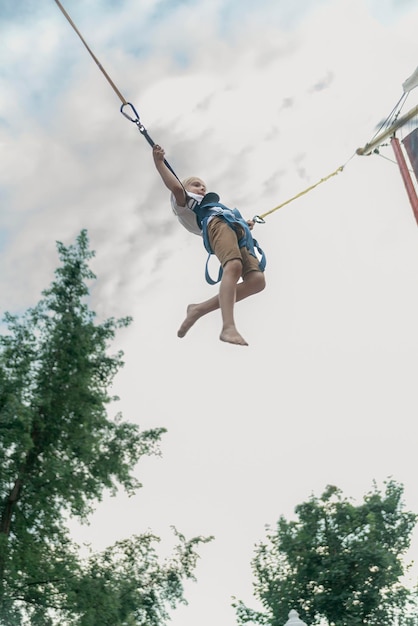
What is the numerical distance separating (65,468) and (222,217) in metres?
14.5

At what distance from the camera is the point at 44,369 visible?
67.1 feet

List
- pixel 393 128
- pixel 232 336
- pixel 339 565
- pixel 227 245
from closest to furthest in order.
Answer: pixel 232 336, pixel 227 245, pixel 393 128, pixel 339 565

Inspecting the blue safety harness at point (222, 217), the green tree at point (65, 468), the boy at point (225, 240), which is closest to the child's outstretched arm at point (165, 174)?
the boy at point (225, 240)

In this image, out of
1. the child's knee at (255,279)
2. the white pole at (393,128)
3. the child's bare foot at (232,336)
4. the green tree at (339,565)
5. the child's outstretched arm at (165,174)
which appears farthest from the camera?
the green tree at (339,565)

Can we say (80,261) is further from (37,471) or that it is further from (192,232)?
(192,232)

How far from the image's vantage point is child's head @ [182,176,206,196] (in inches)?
216

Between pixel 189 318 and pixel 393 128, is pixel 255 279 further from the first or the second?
pixel 393 128

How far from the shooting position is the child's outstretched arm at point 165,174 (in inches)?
197

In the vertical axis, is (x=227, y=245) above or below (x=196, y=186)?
below

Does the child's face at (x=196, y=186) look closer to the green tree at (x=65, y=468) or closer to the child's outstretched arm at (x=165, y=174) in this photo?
the child's outstretched arm at (x=165, y=174)

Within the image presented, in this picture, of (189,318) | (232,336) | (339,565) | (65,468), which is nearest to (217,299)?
(189,318)

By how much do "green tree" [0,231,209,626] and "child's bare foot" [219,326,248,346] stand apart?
13519 millimetres

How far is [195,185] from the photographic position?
18.2 ft

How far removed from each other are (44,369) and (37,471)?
2.88m
